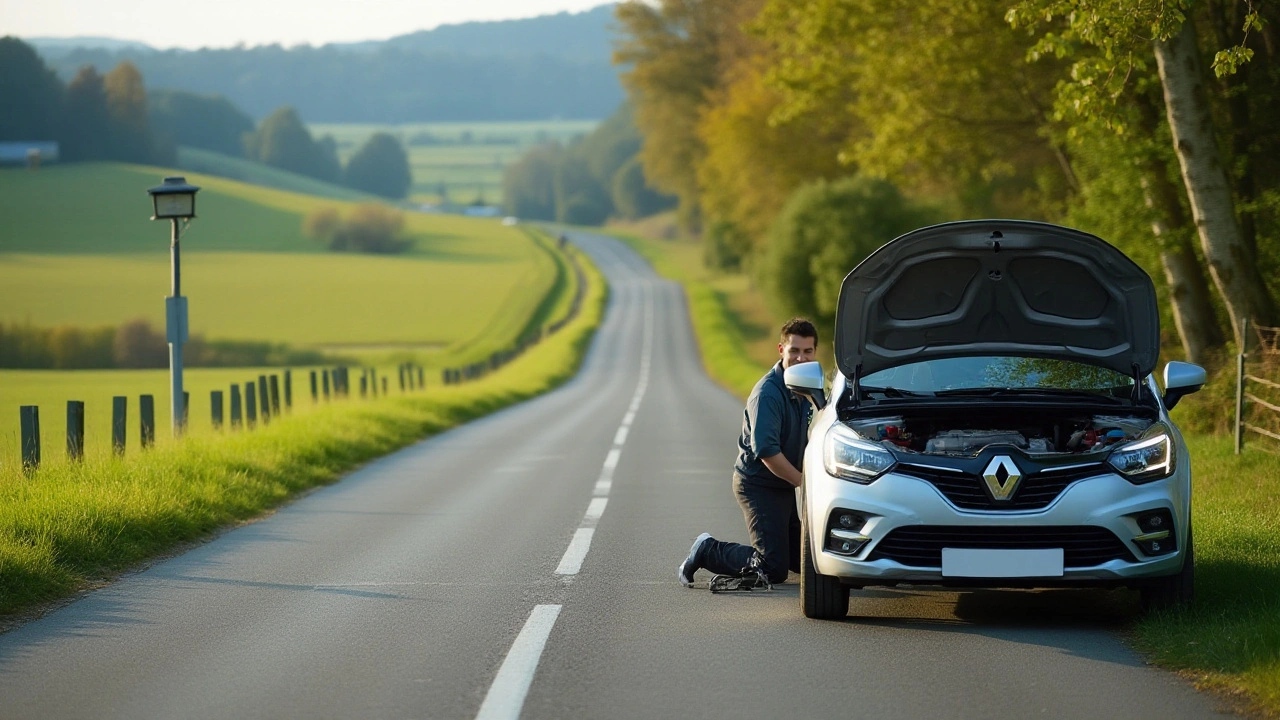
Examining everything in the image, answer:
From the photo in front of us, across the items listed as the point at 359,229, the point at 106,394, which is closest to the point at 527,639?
the point at 106,394

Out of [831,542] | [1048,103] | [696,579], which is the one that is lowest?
[696,579]

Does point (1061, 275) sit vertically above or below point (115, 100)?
below

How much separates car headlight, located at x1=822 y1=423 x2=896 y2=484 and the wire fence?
7.78 meters

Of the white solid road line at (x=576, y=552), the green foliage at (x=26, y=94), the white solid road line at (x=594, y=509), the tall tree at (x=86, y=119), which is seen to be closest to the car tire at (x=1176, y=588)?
the white solid road line at (x=576, y=552)

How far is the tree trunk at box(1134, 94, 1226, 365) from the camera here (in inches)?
714

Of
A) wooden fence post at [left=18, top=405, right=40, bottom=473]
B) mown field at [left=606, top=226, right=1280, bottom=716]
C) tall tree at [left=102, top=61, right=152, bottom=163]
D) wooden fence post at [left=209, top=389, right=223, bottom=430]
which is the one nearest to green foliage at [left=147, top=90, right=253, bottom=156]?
tall tree at [left=102, top=61, right=152, bottom=163]

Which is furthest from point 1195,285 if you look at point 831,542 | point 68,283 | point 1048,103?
point 68,283

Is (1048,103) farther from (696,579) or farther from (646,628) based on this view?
(646,628)

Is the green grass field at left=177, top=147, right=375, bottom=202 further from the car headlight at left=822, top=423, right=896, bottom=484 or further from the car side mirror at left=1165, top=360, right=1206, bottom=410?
the car side mirror at left=1165, top=360, right=1206, bottom=410

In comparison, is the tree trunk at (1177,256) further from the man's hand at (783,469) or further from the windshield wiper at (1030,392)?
the man's hand at (783,469)

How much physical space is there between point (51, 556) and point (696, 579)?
4.02 m

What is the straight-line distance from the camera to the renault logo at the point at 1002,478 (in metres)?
6.57

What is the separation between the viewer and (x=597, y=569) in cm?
891

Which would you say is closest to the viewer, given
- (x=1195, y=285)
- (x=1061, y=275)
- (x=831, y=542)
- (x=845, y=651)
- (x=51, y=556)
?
(x=845, y=651)
